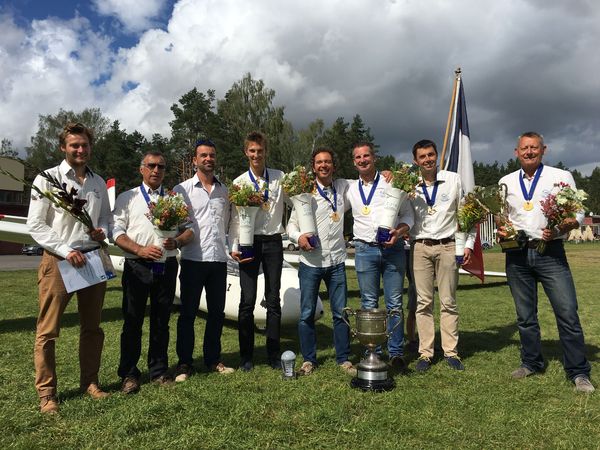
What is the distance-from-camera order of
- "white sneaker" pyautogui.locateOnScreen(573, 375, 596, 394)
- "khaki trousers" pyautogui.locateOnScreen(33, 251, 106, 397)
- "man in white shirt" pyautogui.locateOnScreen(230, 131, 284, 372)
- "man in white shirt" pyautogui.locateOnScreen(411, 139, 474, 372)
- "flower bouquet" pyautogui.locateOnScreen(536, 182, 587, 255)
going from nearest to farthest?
"khaki trousers" pyautogui.locateOnScreen(33, 251, 106, 397), "flower bouquet" pyautogui.locateOnScreen(536, 182, 587, 255), "white sneaker" pyautogui.locateOnScreen(573, 375, 596, 394), "man in white shirt" pyautogui.locateOnScreen(230, 131, 284, 372), "man in white shirt" pyautogui.locateOnScreen(411, 139, 474, 372)

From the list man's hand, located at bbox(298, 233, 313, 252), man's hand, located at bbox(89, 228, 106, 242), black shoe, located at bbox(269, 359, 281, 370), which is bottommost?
black shoe, located at bbox(269, 359, 281, 370)

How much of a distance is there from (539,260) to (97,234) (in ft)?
12.8

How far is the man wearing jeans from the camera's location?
4387 millimetres

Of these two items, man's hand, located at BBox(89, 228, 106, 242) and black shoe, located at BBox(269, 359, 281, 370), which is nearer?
man's hand, located at BBox(89, 228, 106, 242)

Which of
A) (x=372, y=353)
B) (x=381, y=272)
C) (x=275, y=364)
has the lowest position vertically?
(x=275, y=364)

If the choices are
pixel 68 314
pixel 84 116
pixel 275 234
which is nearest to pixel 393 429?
pixel 275 234

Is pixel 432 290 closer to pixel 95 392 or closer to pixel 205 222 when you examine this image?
pixel 205 222

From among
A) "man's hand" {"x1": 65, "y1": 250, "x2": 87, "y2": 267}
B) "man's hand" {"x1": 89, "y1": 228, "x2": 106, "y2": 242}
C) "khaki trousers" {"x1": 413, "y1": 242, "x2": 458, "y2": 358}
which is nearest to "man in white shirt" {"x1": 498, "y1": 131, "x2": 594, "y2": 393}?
"khaki trousers" {"x1": 413, "y1": 242, "x2": 458, "y2": 358}

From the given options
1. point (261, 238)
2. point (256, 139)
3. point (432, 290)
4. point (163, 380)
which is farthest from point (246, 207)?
point (432, 290)

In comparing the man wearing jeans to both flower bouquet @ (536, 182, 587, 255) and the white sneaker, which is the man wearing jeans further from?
the white sneaker

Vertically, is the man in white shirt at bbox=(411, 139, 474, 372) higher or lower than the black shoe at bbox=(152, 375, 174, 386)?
higher

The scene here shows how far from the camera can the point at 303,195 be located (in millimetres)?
4152

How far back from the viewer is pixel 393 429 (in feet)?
10.1

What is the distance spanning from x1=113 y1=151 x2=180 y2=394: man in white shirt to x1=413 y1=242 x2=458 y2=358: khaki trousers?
251 cm
